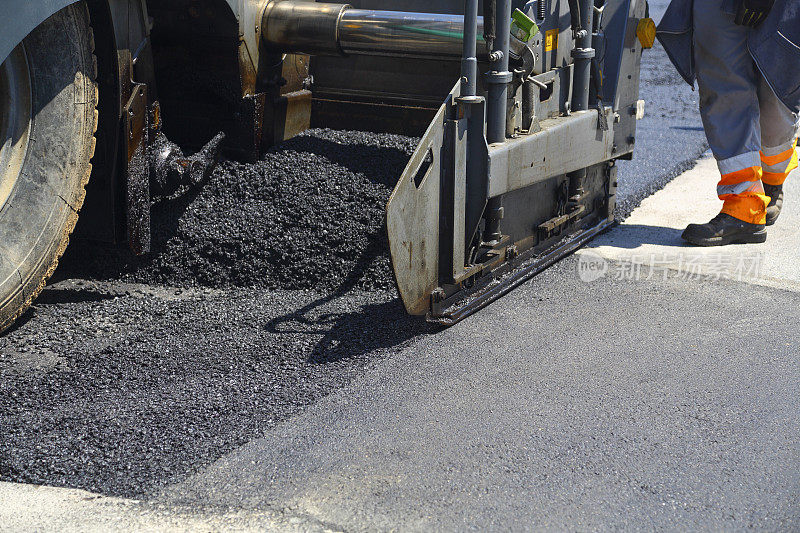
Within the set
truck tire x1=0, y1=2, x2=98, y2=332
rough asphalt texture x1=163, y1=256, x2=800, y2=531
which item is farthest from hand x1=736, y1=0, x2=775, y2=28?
truck tire x1=0, y1=2, x2=98, y2=332

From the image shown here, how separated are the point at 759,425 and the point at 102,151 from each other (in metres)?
2.40

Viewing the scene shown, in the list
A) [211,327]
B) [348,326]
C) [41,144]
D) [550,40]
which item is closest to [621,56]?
[550,40]

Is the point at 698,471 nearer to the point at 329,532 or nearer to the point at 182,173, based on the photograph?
the point at 329,532

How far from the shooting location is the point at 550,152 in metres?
3.82

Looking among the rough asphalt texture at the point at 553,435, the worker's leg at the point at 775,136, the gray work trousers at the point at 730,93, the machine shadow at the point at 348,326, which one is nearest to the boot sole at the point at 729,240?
the gray work trousers at the point at 730,93

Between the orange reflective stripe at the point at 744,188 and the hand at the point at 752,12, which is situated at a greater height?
the hand at the point at 752,12

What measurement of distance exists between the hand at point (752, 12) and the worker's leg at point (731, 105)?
0.08 metres

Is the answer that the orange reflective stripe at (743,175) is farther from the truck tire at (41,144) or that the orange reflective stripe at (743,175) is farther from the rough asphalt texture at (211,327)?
the truck tire at (41,144)

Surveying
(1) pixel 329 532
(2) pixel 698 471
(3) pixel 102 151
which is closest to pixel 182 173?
(3) pixel 102 151

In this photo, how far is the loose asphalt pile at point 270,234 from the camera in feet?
12.2

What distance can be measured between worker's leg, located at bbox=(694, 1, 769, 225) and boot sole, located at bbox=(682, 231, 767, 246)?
74 mm

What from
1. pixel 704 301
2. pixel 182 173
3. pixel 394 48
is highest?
pixel 394 48

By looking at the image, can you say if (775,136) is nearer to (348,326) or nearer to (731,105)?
(731,105)

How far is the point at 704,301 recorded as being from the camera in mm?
3715
